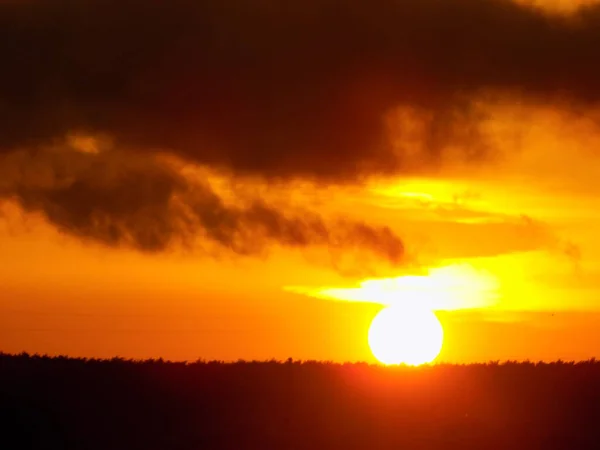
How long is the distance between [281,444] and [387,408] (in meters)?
3.68

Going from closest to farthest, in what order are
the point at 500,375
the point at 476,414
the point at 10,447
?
the point at 10,447
the point at 476,414
the point at 500,375

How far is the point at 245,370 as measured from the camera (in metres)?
40.2

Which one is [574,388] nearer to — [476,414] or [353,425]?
[476,414]

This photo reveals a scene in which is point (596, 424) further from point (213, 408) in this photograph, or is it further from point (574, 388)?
point (213, 408)

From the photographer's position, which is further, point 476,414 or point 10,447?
point 476,414

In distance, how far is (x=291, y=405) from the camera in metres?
38.0

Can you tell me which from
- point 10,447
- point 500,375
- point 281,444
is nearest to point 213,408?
point 281,444

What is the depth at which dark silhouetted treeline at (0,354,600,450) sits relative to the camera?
3609cm

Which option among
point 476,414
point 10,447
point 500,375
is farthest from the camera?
point 500,375

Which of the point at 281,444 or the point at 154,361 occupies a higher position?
the point at 154,361

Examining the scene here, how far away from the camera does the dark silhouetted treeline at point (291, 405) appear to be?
118ft

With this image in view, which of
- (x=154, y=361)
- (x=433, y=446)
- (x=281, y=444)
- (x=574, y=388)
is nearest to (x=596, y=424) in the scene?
(x=574, y=388)

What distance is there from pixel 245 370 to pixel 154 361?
2.76m

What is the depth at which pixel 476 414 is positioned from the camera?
37938mm
